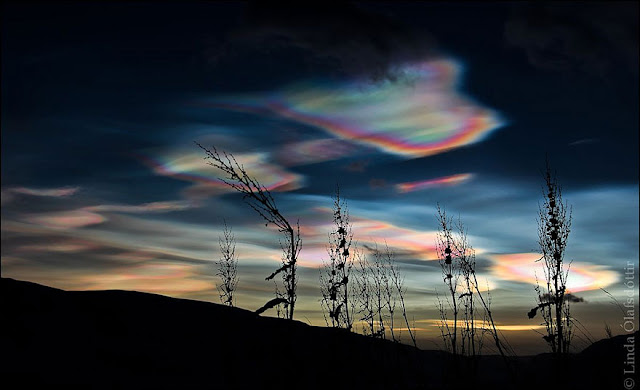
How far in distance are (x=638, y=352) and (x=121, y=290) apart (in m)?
8.71

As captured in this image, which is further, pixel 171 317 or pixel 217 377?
pixel 171 317

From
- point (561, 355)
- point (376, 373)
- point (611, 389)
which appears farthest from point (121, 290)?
point (611, 389)

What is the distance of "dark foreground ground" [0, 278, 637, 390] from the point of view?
216 inches

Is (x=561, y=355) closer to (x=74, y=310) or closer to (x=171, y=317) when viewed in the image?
(x=171, y=317)

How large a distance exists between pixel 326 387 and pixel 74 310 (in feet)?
11.7

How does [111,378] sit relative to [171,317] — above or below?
below

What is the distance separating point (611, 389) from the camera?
6707mm

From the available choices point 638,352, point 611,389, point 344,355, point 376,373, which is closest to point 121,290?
point 344,355

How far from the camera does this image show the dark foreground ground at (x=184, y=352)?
18.0ft

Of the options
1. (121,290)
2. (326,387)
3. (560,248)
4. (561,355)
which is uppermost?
(560,248)

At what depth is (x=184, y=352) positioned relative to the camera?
6.30 meters

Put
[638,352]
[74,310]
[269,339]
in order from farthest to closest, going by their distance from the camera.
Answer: [638,352] → [269,339] → [74,310]

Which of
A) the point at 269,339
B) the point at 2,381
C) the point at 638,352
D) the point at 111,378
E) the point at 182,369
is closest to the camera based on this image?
the point at 2,381

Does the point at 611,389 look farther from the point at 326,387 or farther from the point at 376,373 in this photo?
the point at 326,387
